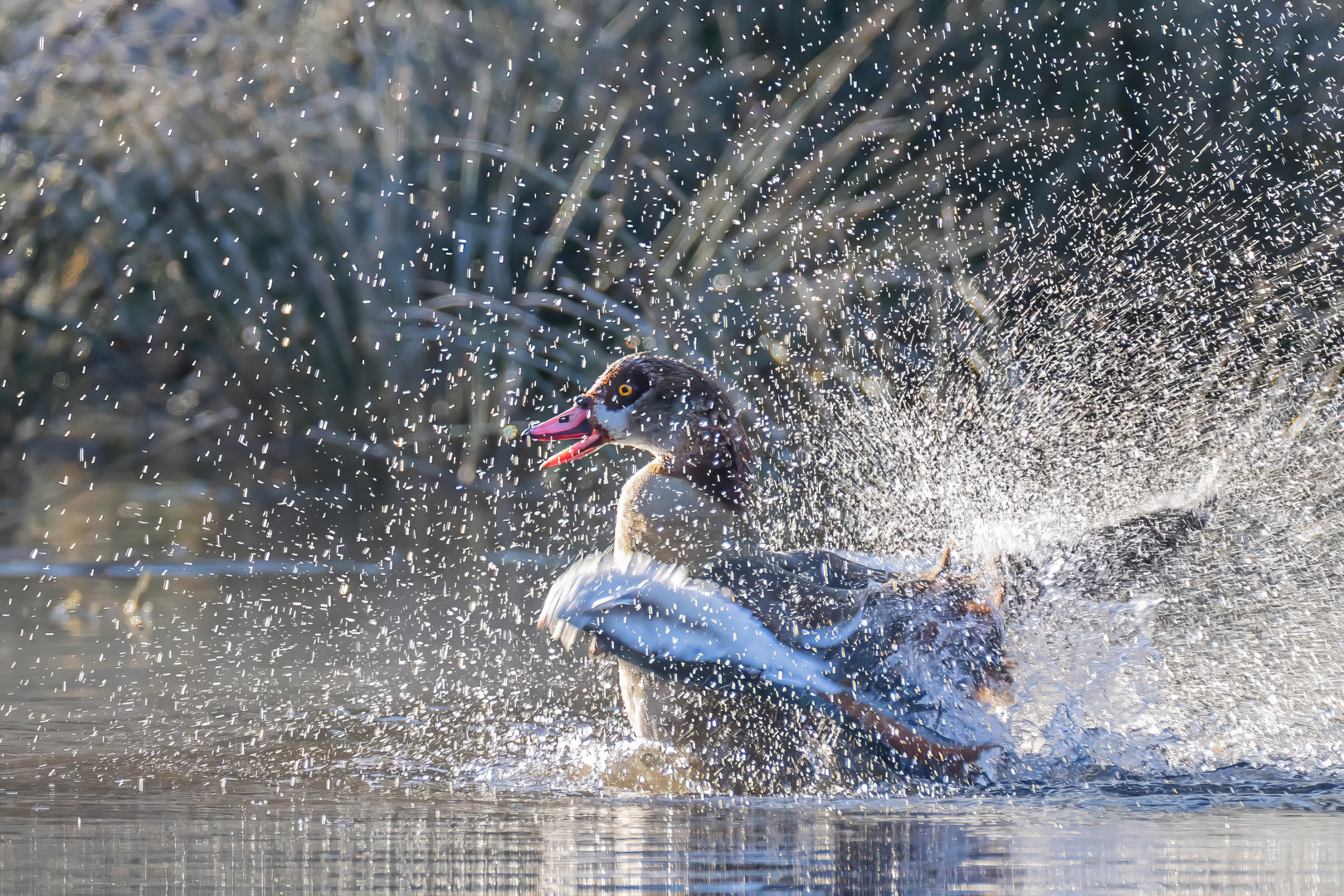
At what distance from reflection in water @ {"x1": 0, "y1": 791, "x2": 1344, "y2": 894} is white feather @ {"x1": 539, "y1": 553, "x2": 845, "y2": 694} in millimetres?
485

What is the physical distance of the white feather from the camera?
4320mm

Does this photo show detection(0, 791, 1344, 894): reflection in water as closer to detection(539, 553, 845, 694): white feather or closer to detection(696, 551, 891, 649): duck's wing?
detection(539, 553, 845, 694): white feather

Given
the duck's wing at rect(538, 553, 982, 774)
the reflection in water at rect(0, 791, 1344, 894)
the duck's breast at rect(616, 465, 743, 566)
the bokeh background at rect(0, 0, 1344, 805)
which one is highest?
the bokeh background at rect(0, 0, 1344, 805)

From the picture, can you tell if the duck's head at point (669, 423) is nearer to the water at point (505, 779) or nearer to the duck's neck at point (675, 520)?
the duck's neck at point (675, 520)

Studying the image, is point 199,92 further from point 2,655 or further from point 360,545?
point 2,655

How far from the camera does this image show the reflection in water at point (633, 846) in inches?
123

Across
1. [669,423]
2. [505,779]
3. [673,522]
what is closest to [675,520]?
[673,522]

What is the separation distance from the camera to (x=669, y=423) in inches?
205

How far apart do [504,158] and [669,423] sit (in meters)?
3.37

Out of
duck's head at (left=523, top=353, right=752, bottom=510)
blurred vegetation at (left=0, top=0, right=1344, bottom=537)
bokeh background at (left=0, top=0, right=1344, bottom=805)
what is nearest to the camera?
duck's head at (left=523, top=353, right=752, bottom=510)

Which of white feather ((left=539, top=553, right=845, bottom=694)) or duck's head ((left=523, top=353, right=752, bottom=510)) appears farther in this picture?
duck's head ((left=523, top=353, right=752, bottom=510))

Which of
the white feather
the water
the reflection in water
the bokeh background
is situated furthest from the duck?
the bokeh background

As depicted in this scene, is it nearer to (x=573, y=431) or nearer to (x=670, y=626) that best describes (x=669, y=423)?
(x=573, y=431)

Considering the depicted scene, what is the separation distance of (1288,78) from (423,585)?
4771 millimetres
